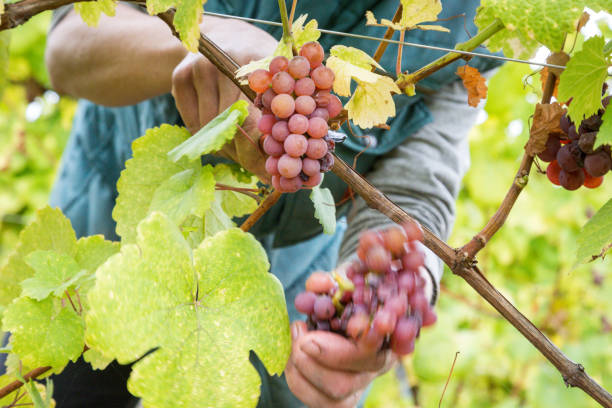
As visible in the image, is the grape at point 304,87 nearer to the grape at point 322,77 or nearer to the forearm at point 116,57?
the grape at point 322,77

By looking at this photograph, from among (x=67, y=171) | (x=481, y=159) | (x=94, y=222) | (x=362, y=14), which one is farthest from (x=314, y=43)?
(x=481, y=159)

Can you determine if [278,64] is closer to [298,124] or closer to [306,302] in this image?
[298,124]

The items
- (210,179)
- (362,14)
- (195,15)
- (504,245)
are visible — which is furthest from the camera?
(504,245)

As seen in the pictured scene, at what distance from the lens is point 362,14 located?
34.5 inches

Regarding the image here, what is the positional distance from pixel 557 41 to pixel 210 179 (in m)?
0.27

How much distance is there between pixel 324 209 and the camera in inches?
19.7

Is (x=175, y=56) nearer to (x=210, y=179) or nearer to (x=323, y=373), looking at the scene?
(x=210, y=179)

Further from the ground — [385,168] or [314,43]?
[314,43]

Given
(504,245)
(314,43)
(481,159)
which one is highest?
(314,43)

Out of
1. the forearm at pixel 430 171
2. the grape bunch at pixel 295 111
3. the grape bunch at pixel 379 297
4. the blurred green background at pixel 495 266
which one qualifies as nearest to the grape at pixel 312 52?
the grape bunch at pixel 295 111

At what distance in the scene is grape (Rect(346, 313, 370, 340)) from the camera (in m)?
0.38

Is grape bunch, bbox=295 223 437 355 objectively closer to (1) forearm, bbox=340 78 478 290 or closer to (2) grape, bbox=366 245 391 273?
(2) grape, bbox=366 245 391 273

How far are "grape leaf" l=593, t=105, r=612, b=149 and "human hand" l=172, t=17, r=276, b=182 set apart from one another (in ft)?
0.77

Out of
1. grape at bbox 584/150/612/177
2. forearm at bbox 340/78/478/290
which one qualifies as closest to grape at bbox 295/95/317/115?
grape at bbox 584/150/612/177
